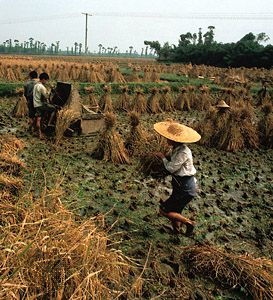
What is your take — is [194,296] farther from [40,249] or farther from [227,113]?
[227,113]

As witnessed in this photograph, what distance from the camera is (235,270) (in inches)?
132

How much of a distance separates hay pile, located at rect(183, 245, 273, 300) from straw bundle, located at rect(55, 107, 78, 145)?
500 centimetres

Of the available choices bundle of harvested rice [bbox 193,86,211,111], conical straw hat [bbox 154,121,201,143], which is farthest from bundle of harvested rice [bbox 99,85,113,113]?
conical straw hat [bbox 154,121,201,143]

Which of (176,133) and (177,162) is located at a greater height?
(176,133)

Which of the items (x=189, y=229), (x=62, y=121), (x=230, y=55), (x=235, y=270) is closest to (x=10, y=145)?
(x=62, y=121)

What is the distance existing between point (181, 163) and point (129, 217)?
115 centimetres

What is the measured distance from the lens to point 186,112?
14.0 meters

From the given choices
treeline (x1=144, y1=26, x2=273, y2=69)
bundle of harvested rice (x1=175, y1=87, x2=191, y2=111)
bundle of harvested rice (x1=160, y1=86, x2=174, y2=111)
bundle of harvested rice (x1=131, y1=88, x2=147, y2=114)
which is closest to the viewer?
bundle of harvested rice (x1=131, y1=88, x2=147, y2=114)

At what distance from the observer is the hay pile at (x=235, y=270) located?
313 centimetres

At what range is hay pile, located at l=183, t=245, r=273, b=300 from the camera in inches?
123

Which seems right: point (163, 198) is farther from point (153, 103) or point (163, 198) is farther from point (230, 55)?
point (230, 55)

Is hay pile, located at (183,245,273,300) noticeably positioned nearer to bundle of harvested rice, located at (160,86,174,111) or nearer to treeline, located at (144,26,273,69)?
bundle of harvested rice, located at (160,86,174,111)

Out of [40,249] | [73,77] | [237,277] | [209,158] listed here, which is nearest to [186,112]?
[209,158]

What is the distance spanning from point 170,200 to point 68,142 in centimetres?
449
